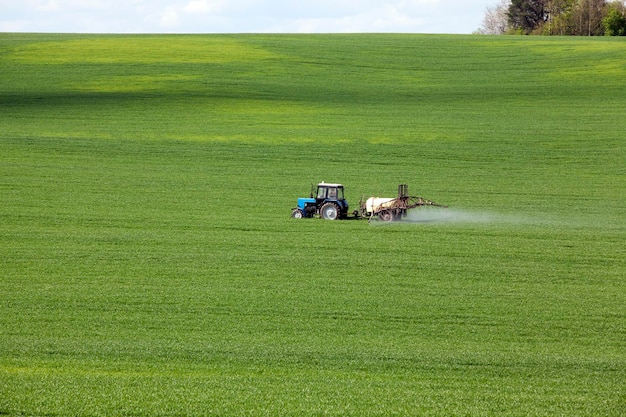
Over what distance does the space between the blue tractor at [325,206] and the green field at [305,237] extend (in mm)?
727

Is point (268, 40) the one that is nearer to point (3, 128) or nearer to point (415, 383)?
point (3, 128)

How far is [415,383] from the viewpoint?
46.1 ft

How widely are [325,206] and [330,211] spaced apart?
237mm

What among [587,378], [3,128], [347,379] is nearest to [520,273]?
[587,378]

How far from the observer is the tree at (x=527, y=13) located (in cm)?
10756

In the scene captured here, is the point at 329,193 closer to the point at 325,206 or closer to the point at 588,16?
the point at 325,206

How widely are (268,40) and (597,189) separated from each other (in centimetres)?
3598

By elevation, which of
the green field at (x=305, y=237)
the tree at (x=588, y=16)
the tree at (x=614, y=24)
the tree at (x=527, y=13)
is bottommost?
the green field at (x=305, y=237)

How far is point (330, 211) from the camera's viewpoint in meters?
28.6

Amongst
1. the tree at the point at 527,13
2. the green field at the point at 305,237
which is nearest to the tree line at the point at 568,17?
the tree at the point at 527,13

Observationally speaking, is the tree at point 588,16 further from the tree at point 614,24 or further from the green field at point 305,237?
the green field at point 305,237

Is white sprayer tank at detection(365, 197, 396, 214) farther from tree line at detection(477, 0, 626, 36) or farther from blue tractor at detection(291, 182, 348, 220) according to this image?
tree line at detection(477, 0, 626, 36)

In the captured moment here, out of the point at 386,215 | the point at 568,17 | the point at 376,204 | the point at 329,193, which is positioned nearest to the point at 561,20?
the point at 568,17

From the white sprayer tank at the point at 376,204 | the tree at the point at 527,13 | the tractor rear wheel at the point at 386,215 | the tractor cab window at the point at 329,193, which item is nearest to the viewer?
the tractor rear wheel at the point at 386,215
